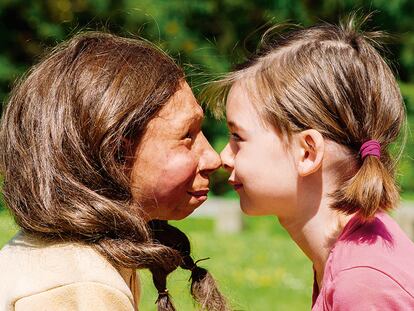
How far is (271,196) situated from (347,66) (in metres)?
0.51

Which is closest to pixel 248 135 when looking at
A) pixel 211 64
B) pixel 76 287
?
pixel 76 287

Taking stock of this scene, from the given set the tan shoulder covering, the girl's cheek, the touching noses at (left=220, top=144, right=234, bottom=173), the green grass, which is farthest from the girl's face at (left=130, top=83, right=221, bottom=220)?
the green grass

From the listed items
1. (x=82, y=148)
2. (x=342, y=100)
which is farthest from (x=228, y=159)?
(x=82, y=148)

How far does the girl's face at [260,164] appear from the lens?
2.93m

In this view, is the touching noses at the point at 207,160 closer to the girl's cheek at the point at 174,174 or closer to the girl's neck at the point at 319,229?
the girl's cheek at the point at 174,174

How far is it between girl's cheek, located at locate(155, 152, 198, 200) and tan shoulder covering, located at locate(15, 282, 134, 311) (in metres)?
0.48

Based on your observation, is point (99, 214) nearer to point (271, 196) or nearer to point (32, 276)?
point (32, 276)

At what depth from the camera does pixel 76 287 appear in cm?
242

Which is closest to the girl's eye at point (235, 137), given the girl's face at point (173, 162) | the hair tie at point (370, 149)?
the girl's face at point (173, 162)

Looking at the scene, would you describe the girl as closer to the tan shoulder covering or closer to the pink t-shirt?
the pink t-shirt

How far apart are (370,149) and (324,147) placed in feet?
0.50

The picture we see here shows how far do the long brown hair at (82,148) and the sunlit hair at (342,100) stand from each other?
0.39 m

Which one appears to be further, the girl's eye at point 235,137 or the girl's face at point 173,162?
the girl's eye at point 235,137

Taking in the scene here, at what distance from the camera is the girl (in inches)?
108
